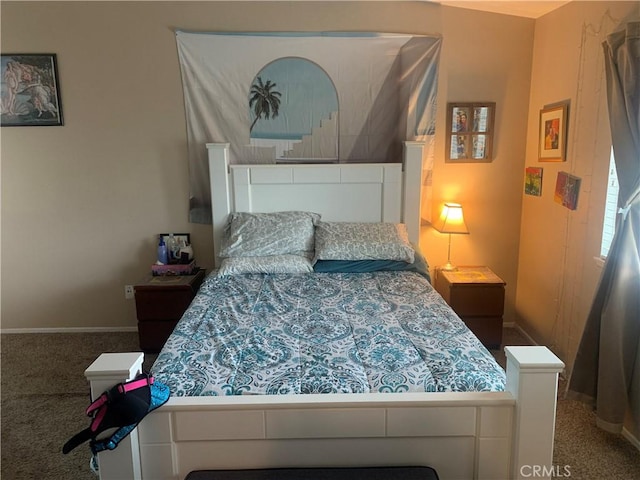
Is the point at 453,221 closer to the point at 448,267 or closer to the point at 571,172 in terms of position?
the point at 448,267

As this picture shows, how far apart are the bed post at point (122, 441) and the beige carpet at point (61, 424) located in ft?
2.55

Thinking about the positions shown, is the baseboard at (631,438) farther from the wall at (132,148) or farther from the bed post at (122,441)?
the bed post at (122,441)

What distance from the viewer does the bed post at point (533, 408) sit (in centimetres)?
133

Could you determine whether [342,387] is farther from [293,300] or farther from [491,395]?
[293,300]

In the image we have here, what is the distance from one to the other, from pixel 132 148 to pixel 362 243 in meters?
1.75

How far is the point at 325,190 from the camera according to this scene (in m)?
3.31

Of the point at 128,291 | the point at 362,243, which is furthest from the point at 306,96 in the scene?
the point at 128,291

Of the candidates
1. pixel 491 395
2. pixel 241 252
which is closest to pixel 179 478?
pixel 491 395

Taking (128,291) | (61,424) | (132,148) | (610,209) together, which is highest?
(132,148)

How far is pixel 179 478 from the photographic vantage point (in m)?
1.46

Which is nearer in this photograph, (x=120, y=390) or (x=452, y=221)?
(x=120, y=390)

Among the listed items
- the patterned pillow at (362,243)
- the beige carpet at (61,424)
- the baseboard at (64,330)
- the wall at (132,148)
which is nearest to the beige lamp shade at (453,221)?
the wall at (132,148)

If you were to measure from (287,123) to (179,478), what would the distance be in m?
2.43

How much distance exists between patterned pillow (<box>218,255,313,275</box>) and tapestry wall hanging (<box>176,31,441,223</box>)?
29.0 inches
